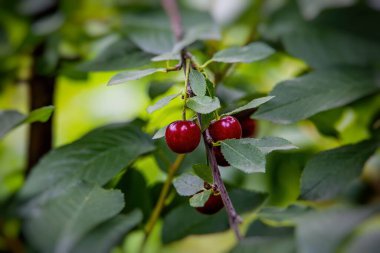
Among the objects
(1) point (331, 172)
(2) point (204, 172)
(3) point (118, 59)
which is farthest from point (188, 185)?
(3) point (118, 59)

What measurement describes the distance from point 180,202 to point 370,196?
0.46 meters

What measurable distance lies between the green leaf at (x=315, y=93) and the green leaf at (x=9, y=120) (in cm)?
24

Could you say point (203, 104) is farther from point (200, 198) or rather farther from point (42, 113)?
point (42, 113)

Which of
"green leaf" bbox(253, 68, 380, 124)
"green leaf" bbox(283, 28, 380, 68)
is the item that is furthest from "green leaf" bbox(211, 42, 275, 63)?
"green leaf" bbox(283, 28, 380, 68)

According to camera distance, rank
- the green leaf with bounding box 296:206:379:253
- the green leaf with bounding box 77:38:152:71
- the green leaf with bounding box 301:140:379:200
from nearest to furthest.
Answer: the green leaf with bounding box 296:206:379:253 < the green leaf with bounding box 301:140:379:200 < the green leaf with bounding box 77:38:152:71

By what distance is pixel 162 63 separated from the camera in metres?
0.55

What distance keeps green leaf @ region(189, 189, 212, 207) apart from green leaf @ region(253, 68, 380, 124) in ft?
0.42

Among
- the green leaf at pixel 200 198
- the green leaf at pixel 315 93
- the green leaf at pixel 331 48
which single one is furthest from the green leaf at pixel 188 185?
the green leaf at pixel 331 48

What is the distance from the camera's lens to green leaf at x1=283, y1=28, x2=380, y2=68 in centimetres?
62

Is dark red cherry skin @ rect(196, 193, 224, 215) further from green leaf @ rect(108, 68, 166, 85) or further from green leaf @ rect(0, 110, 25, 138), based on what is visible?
green leaf @ rect(0, 110, 25, 138)

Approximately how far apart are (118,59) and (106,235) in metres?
0.27

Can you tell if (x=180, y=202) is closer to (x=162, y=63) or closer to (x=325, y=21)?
(x=162, y=63)

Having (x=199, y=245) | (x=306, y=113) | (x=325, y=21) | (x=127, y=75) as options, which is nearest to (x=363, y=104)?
(x=325, y=21)

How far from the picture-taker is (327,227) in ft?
1.08
